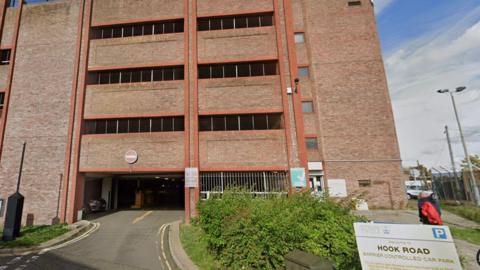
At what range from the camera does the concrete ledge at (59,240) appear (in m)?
9.55

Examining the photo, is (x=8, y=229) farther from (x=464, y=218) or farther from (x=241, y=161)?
(x=464, y=218)

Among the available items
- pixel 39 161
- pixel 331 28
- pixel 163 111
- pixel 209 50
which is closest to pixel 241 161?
pixel 163 111

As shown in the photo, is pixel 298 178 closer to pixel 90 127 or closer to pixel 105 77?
pixel 90 127

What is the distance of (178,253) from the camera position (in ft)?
27.6

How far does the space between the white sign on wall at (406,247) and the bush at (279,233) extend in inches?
50.8

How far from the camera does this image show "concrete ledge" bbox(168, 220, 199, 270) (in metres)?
7.00

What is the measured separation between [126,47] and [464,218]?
26593 millimetres

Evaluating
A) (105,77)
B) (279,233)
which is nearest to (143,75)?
(105,77)

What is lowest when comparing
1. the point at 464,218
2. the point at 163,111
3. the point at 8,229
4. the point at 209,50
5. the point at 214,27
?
the point at 464,218

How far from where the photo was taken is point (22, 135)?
52.6ft

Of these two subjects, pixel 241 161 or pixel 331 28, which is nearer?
pixel 241 161

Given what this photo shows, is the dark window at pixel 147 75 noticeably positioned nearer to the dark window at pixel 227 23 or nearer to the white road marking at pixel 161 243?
the dark window at pixel 227 23

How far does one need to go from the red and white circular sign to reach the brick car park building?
2.7 inches

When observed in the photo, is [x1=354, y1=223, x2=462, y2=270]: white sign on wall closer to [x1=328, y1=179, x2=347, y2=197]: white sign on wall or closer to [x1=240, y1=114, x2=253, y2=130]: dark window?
[x1=240, y1=114, x2=253, y2=130]: dark window
